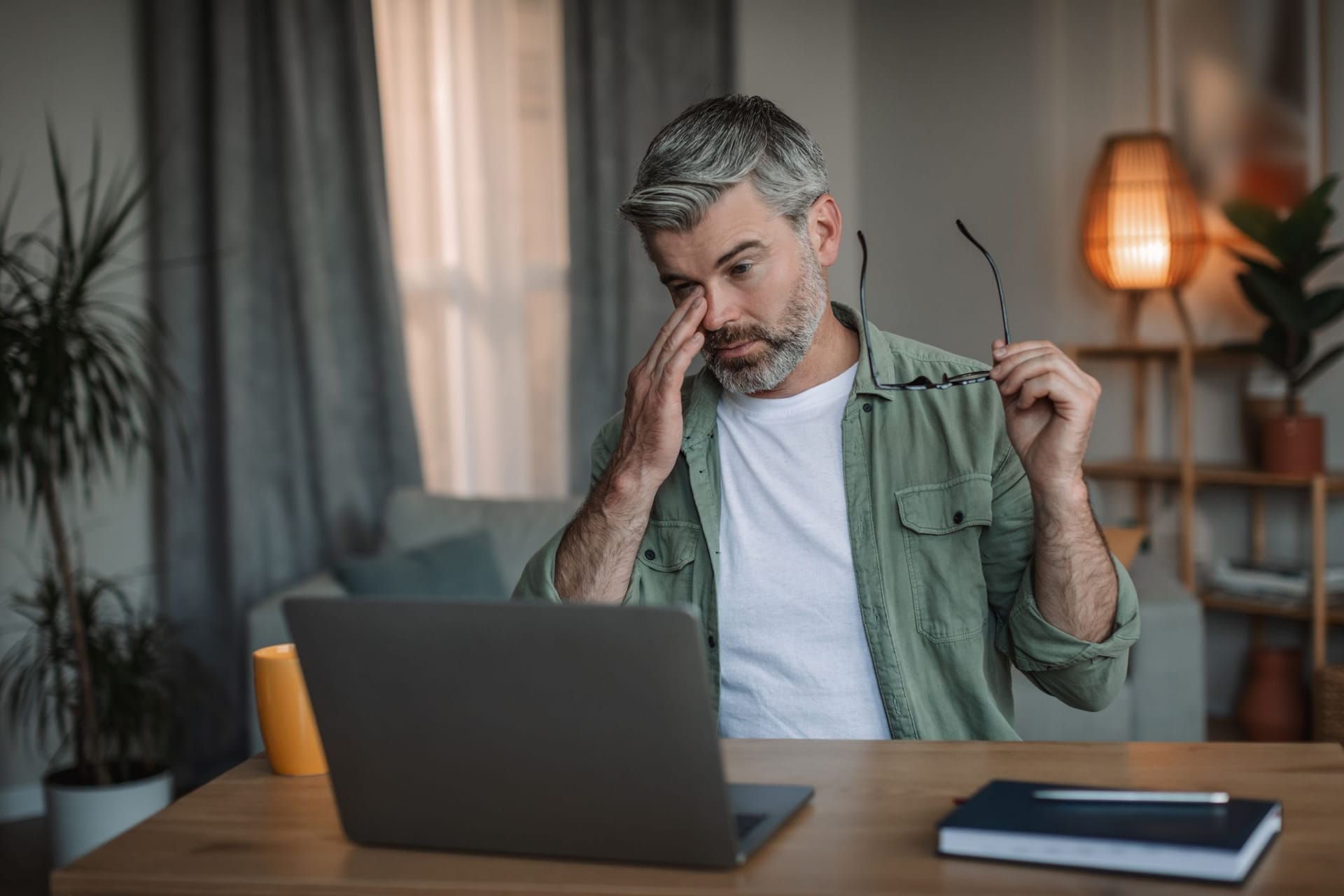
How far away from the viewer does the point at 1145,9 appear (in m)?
3.98

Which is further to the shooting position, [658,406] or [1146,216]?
[1146,216]

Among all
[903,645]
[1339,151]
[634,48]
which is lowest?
[903,645]

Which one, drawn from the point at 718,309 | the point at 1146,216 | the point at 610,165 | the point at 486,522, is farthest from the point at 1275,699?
the point at 718,309

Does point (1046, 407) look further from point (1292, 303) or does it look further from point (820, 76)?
point (820, 76)

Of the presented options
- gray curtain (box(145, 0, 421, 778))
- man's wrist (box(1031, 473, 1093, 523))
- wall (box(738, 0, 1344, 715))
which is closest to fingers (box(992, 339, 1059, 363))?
man's wrist (box(1031, 473, 1093, 523))

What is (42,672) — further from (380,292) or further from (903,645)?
(903,645)

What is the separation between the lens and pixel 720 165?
1.57m

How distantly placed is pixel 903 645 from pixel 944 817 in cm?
64

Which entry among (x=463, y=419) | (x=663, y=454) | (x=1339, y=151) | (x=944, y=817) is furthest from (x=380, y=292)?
(x=944, y=817)

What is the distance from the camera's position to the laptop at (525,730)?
874 mm

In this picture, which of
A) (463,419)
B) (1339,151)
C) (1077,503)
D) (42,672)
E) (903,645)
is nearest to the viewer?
(1077,503)

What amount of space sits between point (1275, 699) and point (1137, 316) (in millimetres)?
1167

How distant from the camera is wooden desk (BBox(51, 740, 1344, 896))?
33.9 inches

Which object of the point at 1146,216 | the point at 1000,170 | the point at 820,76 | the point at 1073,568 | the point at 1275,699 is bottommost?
the point at 1275,699
